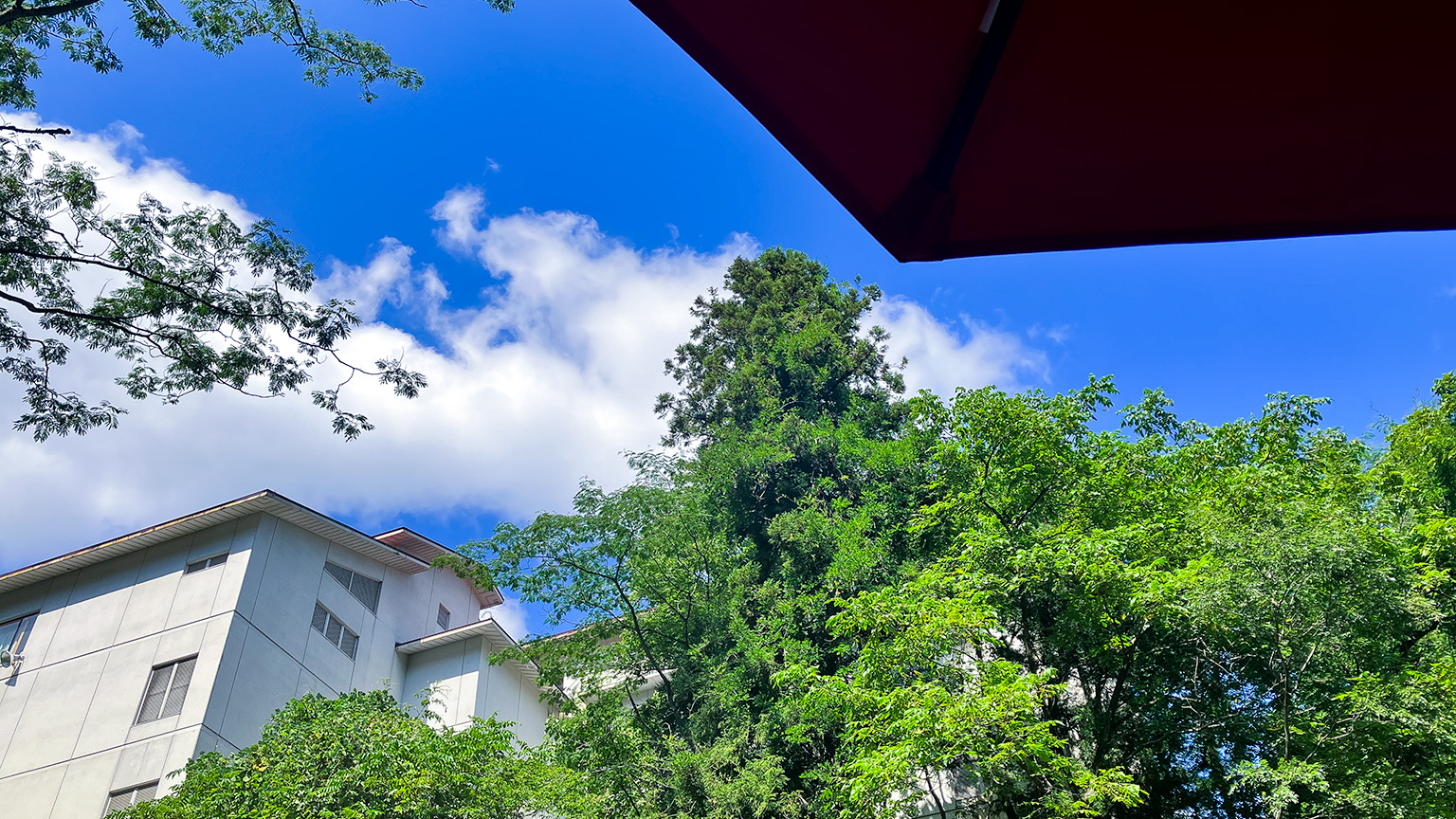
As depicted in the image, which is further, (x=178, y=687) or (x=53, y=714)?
(x=53, y=714)

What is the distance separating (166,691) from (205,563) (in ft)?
10.4

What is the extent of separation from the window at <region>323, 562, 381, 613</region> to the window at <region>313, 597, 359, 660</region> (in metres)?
0.97

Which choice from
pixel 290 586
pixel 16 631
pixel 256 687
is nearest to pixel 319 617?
pixel 290 586

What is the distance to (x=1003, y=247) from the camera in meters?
1.68

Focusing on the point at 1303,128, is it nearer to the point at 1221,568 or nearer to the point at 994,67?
the point at 994,67

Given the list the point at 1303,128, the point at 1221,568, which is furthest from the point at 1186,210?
the point at 1221,568

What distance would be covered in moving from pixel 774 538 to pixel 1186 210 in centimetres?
1747

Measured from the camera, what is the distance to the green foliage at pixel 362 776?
11.7 m

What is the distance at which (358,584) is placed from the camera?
2289cm

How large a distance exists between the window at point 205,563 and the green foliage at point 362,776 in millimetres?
7144

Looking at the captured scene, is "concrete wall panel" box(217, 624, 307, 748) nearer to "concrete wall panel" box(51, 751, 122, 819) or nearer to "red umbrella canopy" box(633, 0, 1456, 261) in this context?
"concrete wall panel" box(51, 751, 122, 819)

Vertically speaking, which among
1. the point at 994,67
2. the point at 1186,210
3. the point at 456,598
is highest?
the point at 456,598

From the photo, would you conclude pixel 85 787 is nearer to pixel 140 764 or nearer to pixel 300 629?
pixel 140 764

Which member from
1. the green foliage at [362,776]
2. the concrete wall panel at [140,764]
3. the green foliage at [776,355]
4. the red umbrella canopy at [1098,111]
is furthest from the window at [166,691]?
the red umbrella canopy at [1098,111]
